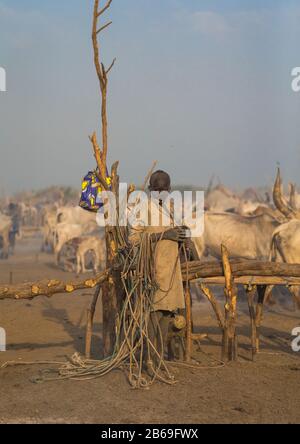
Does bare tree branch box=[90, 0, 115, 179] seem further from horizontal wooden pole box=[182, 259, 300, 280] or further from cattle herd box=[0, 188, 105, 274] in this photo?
cattle herd box=[0, 188, 105, 274]

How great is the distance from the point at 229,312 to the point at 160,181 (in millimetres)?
1560

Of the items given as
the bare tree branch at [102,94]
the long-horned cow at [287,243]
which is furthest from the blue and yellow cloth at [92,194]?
the long-horned cow at [287,243]

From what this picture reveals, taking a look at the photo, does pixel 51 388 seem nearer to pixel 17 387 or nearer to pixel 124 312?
pixel 17 387

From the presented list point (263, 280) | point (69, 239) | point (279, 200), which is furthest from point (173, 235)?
point (69, 239)

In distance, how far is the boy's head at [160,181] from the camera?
6184 mm

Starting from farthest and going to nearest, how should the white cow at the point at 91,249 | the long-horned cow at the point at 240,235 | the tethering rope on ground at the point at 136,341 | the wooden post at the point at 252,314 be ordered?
the white cow at the point at 91,249
the long-horned cow at the point at 240,235
the wooden post at the point at 252,314
the tethering rope on ground at the point at 136,341

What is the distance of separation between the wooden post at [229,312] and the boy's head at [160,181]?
98 cm

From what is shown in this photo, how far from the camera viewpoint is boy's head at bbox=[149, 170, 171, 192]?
6.18 meters

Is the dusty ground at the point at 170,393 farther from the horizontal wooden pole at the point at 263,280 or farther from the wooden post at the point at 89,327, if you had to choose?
the horizontal wooden pole at the point at 263,280

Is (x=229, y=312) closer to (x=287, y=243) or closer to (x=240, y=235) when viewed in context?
(x=287, y=243)

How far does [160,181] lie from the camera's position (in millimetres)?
6191

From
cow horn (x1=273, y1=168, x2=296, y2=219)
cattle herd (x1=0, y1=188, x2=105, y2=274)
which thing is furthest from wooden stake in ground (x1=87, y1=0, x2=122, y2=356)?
cattle herd (x1=0, y1=188, x2=105, y2=274)

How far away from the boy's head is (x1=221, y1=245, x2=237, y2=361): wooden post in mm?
979

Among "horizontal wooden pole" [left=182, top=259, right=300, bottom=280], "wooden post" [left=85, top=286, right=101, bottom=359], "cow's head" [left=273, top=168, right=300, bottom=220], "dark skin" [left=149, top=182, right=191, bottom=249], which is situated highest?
"cow's head" [left=273, top=168, right=300, bottom=220]
